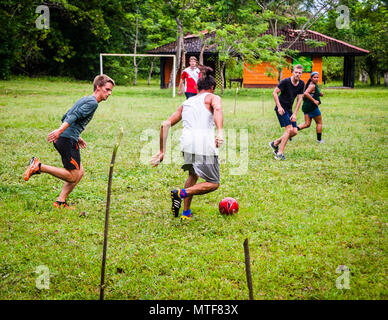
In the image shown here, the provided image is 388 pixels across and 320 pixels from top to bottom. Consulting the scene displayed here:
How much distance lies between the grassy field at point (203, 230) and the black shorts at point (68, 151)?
633 millimetres

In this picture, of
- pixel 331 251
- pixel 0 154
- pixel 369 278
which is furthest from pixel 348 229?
pixel 0 154

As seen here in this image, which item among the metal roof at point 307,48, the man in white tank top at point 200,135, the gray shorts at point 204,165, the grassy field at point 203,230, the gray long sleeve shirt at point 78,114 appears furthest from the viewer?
the metal roof at point 307,48

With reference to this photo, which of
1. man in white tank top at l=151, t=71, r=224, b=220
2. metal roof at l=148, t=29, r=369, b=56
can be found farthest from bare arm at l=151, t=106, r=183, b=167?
metal roof at l=148, t=29, r=369, b=56

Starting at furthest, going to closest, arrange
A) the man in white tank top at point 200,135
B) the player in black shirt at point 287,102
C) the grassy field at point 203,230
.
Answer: the player in black shirt at point 287,102 → the man in white tank top at point 200,135 → the grassy field at point 203,230

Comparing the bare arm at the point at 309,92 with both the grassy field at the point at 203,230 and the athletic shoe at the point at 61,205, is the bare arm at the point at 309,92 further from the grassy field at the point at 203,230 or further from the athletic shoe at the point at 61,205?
the athletic shoe at the point at 61,205

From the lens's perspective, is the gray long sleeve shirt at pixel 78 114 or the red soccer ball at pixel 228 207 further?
the red soccer ball at pixel 228 207

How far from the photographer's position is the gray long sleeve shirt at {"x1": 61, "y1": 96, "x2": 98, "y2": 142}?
537cm

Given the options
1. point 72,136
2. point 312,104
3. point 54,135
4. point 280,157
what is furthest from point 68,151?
point 312,104

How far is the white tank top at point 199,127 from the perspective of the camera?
511cm

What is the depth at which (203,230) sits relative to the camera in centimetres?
511

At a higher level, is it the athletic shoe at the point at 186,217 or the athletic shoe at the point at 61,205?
the athletic shoe at the point at 61,205

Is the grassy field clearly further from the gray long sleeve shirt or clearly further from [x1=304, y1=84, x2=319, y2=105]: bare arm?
[x1=304, y1=84, x2=319, y2=105]: bare arm

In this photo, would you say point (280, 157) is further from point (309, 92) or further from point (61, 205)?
point (61, 205)

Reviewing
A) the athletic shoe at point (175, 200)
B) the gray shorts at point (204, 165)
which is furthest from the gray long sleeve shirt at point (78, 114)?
the athletic shoe at point (175, 200)
